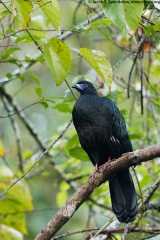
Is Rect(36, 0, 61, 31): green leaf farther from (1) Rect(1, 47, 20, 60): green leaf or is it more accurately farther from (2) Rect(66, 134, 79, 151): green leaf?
(2) Rect(66, 134, 79, 151): green leaf

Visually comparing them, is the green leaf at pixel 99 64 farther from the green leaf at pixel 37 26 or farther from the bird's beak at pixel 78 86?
the bird's beak at pixel 78 86

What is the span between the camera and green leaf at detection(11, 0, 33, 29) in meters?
2.41

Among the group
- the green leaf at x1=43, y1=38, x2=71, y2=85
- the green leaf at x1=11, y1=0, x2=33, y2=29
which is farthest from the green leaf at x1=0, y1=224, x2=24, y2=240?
the green leaf at x1=11, y1=0, x2=33, y2=29

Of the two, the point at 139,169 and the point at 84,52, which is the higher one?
the point at 84,52

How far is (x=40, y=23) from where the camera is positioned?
11.2 feet

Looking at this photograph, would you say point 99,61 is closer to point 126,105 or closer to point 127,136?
point 127,136

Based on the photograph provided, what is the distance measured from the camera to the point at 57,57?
2.43m

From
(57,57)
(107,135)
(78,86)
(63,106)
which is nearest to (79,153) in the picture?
(107,135)

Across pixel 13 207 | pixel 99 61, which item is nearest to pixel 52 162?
pixel 13 207

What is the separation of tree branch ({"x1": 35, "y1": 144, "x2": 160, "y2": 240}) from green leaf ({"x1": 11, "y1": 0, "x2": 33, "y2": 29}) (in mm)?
913

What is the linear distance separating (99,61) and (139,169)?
7.36ft

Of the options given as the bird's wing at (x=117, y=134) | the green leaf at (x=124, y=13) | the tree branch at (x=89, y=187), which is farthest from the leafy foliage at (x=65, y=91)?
the tree branch at (x=89, y=187)

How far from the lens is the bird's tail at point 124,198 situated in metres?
3.64

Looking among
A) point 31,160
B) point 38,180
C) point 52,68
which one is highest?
point 52,68
